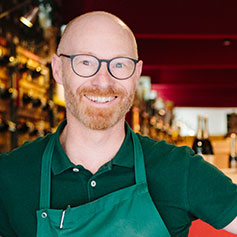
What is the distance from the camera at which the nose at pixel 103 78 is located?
4.05 ft

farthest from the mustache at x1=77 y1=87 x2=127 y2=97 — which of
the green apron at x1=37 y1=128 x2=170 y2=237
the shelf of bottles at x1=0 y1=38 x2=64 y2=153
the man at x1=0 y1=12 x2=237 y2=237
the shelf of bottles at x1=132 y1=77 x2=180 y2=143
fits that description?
the shelf of bottles at x1=132 y1=77 x2=180 y2=143

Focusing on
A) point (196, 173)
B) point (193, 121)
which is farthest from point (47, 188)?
point (193, 121)

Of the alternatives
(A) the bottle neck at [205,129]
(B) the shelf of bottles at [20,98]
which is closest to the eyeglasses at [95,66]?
(A) the bottle neck at [205,129]

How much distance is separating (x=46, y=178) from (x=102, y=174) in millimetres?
161

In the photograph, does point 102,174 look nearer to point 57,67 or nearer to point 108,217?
point 108,217

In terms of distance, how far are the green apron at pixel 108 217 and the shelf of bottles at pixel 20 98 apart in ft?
10.4

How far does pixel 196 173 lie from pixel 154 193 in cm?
14

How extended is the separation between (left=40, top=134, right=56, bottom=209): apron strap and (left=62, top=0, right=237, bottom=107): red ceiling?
11.0 ft

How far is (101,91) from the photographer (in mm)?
1222

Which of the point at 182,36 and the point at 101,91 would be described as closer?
the point at 101,91

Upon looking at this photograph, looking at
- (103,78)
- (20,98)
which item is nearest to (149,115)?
(20,98)

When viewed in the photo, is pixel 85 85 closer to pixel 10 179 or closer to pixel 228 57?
pixel 10 179

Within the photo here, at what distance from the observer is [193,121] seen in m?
19.3

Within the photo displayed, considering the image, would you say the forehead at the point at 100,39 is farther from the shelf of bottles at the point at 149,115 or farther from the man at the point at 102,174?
the shelf of bottles at the point at 149,115
